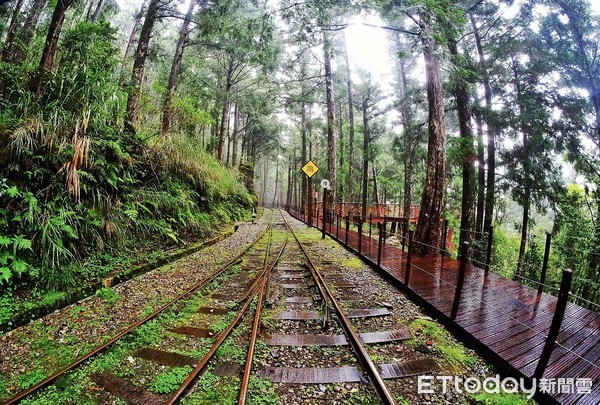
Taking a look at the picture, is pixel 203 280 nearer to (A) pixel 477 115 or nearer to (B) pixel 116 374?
(B) pixel 116 374

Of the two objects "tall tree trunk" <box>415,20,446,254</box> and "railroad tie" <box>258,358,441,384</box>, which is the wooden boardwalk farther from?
"tall tree trunk" <box>415,20,446,254</box>

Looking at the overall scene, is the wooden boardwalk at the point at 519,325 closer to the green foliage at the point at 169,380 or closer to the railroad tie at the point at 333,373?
the railroad tie at the point at 333,373

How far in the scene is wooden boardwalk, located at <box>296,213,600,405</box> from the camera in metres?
2.92

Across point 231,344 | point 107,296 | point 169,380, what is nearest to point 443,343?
point 231,344

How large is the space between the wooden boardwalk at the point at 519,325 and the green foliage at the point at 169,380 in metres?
3.42

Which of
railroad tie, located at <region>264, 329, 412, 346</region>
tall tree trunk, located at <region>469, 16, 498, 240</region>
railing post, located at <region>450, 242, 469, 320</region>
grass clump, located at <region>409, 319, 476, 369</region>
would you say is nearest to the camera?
grass clump, located at <region>409, 319, 476, 369</region>

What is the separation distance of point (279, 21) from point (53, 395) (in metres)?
10.4

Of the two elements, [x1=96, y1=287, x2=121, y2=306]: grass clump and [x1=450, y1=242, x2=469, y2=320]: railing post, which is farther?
[x1=96, y1=287, x2=121, y2=306]: grass clump

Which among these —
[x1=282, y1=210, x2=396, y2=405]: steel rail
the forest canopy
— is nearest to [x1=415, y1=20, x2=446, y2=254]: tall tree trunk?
the forest canopy

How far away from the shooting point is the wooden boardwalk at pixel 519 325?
9.59 feet

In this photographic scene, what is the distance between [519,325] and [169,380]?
442 cm

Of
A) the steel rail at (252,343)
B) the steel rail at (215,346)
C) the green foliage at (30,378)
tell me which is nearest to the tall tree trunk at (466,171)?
the steel rail at (252,343)

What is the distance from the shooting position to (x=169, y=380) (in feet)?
9.54

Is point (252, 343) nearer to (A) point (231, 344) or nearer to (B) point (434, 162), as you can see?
(A) point (231, 344)
